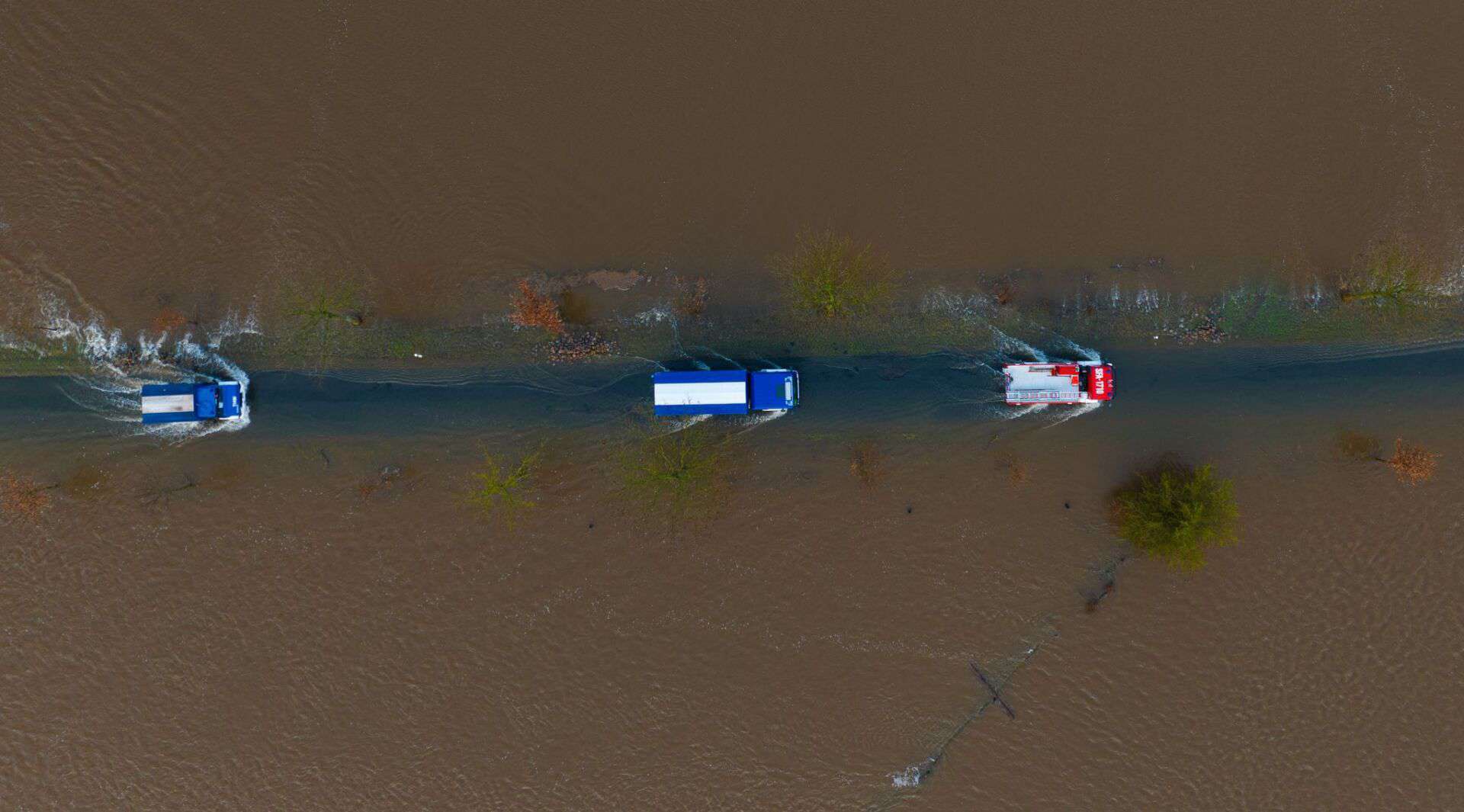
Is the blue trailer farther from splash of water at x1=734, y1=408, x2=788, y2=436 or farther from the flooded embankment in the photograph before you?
splash of water at x1=734, y1=408, x2=788, y2=436

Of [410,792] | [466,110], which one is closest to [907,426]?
[466,110]

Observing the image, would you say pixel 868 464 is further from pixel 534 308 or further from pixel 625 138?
pixel 625 138

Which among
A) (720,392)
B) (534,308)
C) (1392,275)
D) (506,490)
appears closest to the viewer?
(720,392)

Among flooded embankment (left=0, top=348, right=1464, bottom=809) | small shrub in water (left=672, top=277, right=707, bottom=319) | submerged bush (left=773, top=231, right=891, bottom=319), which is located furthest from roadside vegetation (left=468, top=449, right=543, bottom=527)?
Result: submerged bush (left=773, top=231, right=891, bottom=319)

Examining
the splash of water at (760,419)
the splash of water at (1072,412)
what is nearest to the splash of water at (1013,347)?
the splash of water at (1072,412)

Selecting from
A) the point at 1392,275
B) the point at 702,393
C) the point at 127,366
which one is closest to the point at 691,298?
the point at 702,393

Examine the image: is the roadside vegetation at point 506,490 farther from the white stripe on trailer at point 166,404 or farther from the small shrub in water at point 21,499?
the small shrub in water at point 21,499
